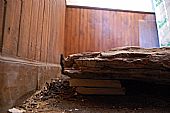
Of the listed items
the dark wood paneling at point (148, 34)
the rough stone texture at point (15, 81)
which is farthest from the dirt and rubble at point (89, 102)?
the dark wood paneling at point (148, 34)

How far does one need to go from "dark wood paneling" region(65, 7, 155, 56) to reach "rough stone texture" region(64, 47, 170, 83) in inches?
105

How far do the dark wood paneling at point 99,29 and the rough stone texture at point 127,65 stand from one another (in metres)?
2.67

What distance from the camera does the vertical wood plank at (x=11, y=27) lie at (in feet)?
2.89

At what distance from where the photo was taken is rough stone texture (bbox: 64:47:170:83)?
3.89 feet

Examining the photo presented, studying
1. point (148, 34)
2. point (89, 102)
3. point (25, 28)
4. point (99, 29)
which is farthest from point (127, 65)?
point (148, 34)

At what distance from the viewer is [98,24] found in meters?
4.27

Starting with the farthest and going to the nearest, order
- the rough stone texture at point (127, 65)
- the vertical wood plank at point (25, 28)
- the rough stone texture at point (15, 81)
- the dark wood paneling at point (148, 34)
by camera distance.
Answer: the dark wood paneling at point (148, 34), the rough stone texture at point (127, 65), the vertical wood plank at point (25, 28), the rough stone texture at point (15, 81)

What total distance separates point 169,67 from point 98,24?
3184 mm

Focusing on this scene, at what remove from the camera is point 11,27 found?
0.93 metres

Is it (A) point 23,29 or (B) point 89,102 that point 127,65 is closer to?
(B) point 89,102

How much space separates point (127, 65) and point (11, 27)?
66 cm

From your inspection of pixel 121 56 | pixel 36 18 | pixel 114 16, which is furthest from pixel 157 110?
pixel 114 16

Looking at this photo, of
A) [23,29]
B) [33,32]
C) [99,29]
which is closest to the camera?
[23,29]

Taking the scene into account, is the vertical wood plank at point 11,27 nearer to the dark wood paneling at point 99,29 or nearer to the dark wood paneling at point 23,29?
the dark wood paneling at point 23,29
